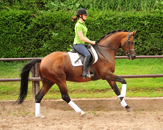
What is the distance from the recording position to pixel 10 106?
6570mm

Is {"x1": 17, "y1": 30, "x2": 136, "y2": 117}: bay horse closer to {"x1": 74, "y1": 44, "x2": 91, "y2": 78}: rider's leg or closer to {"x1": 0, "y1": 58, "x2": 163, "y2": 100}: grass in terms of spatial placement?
{"x1": 74, "y1": 44, "x2": 91, "y2": 78}: rider's leg

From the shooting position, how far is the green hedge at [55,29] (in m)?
10.2

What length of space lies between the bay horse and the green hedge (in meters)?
4.24

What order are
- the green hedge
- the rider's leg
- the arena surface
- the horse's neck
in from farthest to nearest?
the green hedge
the horse's neck
the rider's leg
the arena surface

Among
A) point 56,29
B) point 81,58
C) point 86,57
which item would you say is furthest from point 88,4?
point 86,57

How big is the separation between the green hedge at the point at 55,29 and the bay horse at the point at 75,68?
4.24 meters

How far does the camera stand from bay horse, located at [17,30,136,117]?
5.69 meters

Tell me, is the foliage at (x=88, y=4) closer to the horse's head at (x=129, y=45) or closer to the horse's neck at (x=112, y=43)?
the horse's neck at (x=112, y=43)

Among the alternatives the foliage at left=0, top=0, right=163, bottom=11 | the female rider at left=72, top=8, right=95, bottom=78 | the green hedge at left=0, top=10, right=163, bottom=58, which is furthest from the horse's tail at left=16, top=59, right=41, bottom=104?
the foliage at left=0, top=0, right=163, bottom=11

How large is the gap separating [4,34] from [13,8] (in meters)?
1.97

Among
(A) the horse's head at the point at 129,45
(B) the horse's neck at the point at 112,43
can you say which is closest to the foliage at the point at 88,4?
(B) the horse's neck at the point at 112,43

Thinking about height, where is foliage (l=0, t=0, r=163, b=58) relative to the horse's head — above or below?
below

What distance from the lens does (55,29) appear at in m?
10.4

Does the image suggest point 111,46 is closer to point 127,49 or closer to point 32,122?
point 127,49
